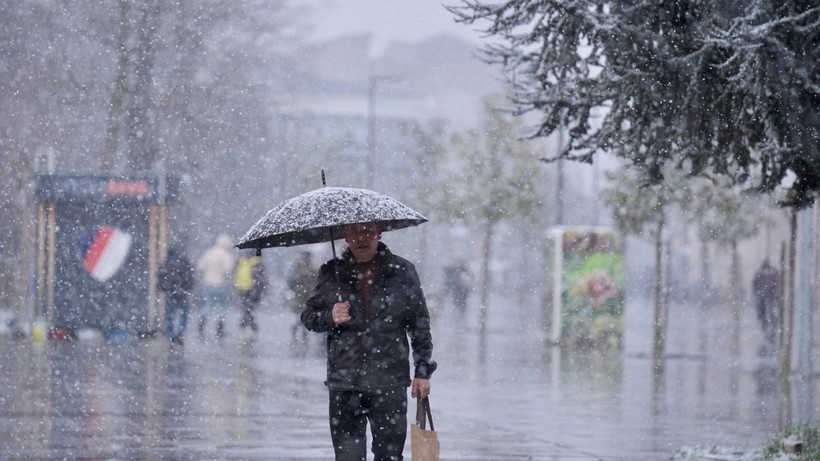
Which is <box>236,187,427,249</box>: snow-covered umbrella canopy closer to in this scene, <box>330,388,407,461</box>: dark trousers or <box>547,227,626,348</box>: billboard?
<box>330,388,407,461</box>: dark trousers

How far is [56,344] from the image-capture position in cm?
2245

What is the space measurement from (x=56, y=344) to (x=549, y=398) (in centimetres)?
972

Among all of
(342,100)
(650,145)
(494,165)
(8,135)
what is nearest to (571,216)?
(342,100)

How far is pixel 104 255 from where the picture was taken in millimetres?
23766

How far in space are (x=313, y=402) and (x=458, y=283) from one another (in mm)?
25450

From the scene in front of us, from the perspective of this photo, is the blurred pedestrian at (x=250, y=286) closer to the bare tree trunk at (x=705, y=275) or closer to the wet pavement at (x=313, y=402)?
the wet pavement at (x=313, y=402)

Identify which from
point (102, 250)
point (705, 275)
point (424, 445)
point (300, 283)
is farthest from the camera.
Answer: point (705, 275)

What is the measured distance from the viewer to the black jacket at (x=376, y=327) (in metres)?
7.20

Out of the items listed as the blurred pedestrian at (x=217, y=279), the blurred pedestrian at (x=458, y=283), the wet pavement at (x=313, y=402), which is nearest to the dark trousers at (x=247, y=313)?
the blurred pedestrian at (x=217, y=279)

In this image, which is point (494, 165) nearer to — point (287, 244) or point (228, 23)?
point (228, 23)

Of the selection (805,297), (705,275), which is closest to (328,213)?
(805,297)

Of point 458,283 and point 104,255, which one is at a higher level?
point 104,255

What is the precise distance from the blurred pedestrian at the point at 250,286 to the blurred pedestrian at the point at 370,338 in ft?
61.0

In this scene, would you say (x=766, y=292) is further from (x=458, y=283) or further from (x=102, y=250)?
(x=102, y=250)
